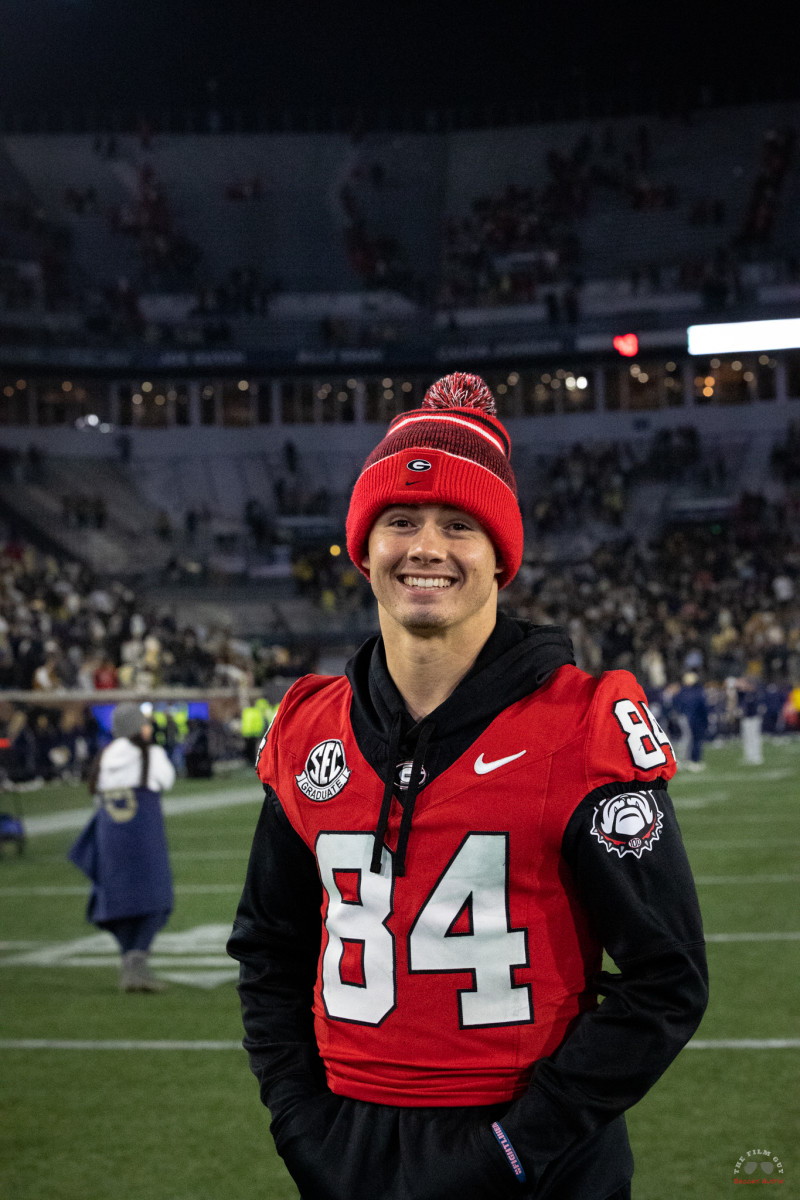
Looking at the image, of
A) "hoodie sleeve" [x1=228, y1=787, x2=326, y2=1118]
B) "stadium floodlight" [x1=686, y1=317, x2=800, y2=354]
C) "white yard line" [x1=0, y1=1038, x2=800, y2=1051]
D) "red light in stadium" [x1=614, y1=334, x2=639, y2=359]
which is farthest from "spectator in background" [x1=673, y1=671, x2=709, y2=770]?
"hoodie sleeve" [x1=228, y1=787, x2=326, y2=1118]

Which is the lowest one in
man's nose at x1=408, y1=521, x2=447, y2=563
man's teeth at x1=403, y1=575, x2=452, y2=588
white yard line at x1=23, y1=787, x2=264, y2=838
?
white yard line at x1=23, y1=787, x2=264, y2=838

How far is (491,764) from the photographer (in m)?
2.25

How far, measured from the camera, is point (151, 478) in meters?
43.1

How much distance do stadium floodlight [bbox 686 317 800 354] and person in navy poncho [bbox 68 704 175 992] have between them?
5.02 meters

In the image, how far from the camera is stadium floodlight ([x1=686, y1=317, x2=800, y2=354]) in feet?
14.2

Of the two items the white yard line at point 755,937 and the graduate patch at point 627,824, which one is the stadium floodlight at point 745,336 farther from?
the white yard line at point 755,937

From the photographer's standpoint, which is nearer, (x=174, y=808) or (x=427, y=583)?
(x=427, y=583)

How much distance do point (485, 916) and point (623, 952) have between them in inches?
8.9

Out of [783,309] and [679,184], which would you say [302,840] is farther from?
[679,184]

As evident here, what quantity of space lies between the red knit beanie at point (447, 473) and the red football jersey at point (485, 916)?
339 millimetres

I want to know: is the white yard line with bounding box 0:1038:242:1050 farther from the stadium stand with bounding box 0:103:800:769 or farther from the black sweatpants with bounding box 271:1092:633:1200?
the stadium stand with bounding box 0:103:800:769

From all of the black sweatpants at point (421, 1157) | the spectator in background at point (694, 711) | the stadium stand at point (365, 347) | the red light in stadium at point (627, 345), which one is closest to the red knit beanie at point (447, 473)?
the black sweatpants at point (421, 1157)

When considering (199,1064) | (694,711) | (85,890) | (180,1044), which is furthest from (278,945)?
(694,711)

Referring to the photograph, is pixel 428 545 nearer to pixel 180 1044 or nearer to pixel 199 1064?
pixel 199 1064
